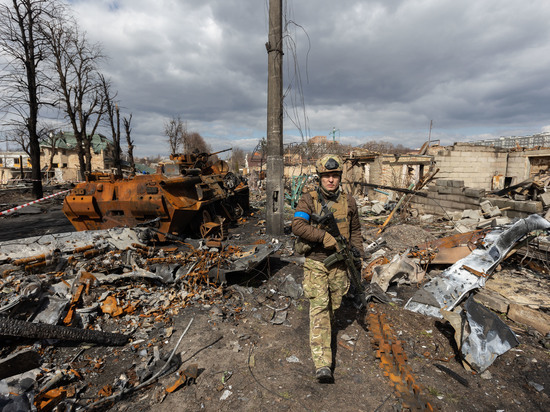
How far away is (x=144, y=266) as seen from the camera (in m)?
4.47

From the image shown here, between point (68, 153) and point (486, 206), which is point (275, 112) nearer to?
point (486, 206)

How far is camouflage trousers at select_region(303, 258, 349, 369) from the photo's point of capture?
264 centimetres

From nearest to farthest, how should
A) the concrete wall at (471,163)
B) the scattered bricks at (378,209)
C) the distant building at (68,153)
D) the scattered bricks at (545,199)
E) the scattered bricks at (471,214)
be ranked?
the scattered bricks at (545,199)
the scattered bricks at (471,214)
the scattered bricks at (378,209)
the concrete wall at (471,163)
the distant building at (68,153)

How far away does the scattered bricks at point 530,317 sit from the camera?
10.7ft

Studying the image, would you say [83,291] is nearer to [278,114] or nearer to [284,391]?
[284,391]

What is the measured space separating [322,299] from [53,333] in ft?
9.22

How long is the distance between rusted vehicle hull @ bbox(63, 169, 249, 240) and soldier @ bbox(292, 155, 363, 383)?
13.4ft

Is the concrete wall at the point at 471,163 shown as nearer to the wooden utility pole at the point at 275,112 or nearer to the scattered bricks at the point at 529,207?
the scattered bricks at the point at 529,207

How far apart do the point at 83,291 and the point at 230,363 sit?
7.81ft

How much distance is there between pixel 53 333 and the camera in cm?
281

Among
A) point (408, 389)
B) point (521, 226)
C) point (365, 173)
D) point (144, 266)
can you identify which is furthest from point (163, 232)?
point (365, 173)

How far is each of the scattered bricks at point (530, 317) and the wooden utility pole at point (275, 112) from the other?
5.02 m

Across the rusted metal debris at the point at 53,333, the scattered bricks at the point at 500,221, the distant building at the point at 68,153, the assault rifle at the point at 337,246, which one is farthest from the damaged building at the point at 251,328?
the distant building at the point at 68,153

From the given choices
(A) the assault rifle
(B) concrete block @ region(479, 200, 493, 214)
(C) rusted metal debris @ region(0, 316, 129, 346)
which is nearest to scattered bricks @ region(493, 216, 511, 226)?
(B) concrete block @ region(479, 200, 493, 214)
